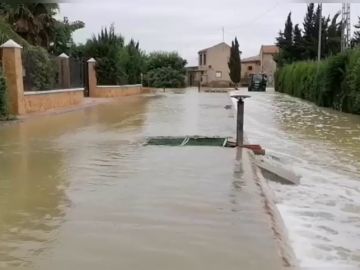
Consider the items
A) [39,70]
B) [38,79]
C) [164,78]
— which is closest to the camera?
[38,79]

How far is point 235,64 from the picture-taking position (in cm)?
7506

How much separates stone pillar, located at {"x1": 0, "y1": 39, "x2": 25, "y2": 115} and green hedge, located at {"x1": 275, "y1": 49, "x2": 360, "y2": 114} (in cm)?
1323

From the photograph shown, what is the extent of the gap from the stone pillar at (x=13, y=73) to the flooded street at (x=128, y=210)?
6924 millimetres

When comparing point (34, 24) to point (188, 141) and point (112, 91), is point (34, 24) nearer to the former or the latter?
point (112, 91)

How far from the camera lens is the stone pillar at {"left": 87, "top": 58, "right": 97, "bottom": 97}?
30147 mm

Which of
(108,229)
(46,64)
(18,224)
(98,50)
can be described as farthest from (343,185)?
(98,50)

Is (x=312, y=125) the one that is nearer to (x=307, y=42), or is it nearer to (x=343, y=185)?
(x=343, y=185)

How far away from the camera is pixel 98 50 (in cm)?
3309

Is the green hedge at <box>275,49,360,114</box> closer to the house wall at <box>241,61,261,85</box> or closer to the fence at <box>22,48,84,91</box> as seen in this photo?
the fence at <box>22,48,84,91</box>

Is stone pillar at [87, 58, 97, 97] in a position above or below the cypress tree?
below

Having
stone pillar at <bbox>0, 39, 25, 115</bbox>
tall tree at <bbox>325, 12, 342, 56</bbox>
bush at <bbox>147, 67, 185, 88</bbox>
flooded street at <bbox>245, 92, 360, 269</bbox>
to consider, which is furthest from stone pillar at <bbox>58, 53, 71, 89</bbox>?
tall tree at <bbox>325, 12, 342, 56</bbox>

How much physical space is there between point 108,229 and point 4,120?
11.1 m

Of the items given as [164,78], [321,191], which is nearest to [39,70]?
[321,191]

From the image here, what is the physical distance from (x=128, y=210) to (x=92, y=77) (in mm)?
26231
